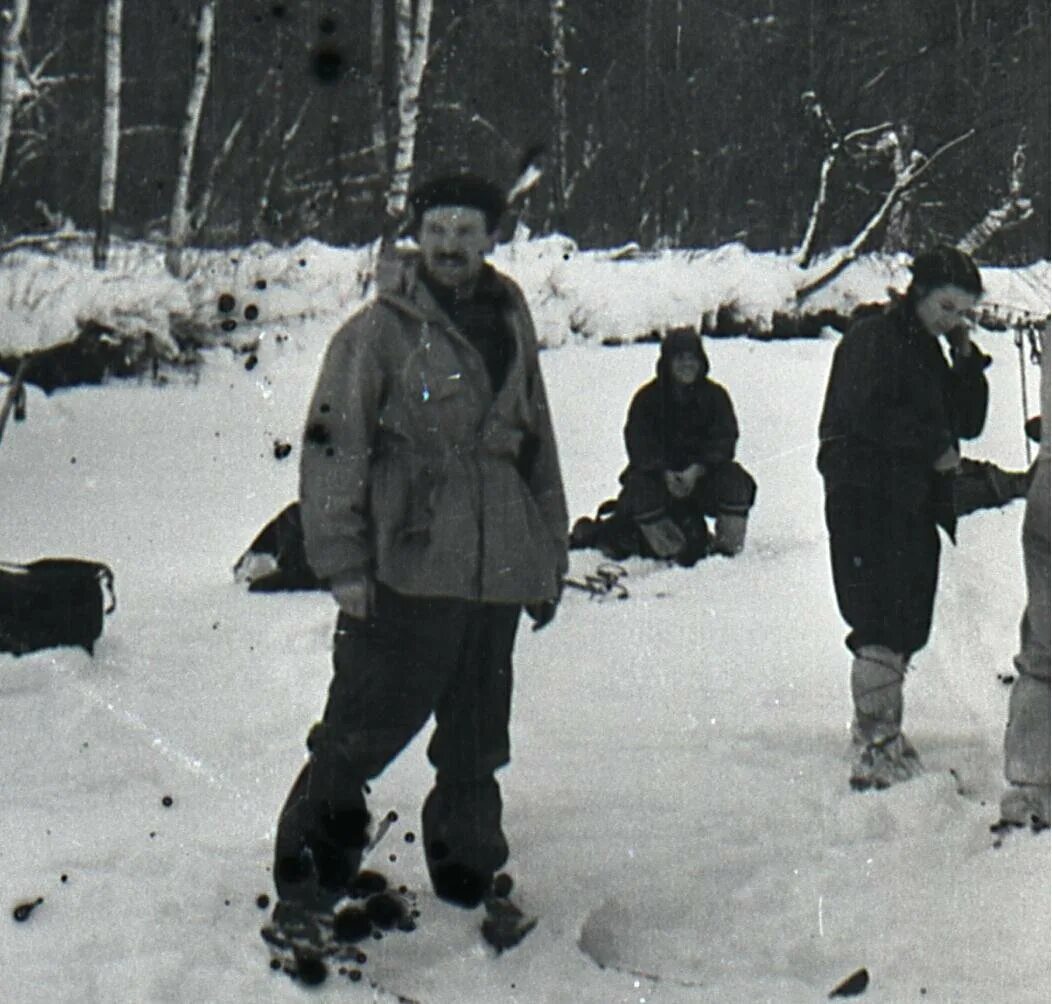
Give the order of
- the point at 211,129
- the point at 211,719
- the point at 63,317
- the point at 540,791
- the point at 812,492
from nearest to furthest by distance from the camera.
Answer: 1. the point at 540,791
2. the point at 211,719
3. the point at 812,492
4. the point at 63,317
5. the point at 211,129

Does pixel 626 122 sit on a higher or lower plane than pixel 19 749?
higher

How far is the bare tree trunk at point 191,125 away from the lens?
43.2ft

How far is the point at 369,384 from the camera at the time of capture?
113 inches

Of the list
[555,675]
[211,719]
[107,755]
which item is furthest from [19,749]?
[555,675]

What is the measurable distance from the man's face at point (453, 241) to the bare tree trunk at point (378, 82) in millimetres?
9429

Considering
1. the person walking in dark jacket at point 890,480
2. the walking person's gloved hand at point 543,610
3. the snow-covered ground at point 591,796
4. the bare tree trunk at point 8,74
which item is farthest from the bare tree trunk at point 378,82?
the walking person's gloved hand at point 543,610

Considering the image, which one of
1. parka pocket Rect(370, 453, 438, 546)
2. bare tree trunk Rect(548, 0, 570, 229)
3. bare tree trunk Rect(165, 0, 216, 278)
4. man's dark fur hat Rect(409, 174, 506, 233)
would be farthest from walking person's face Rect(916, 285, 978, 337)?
bare tree trunk Rect(548, 0, 570, 229)

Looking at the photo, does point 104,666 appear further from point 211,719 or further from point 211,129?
point 211,129

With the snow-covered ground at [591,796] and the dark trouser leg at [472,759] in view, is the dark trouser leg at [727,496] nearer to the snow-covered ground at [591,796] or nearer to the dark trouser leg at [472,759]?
the snow-covered ground at [591,796]

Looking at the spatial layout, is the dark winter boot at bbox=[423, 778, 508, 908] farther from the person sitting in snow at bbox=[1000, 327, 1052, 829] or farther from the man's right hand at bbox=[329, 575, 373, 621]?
the person sitting in snow at bbox=[1000, 327, 1052, 829]

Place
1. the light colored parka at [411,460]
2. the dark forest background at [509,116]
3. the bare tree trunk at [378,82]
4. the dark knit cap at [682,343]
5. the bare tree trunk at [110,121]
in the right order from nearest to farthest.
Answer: the light colored parka at [411,460], the dark knit cap at [682,343], the bare tree trunk at [378,82], the dark forest background at [509,116], the bare tree trunk at [110,121]

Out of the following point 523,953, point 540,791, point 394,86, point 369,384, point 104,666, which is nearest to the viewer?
Result: point 369,384

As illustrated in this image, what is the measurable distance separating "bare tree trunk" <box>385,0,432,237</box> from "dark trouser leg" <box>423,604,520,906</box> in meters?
9.56

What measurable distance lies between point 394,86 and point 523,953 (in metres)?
11.1
